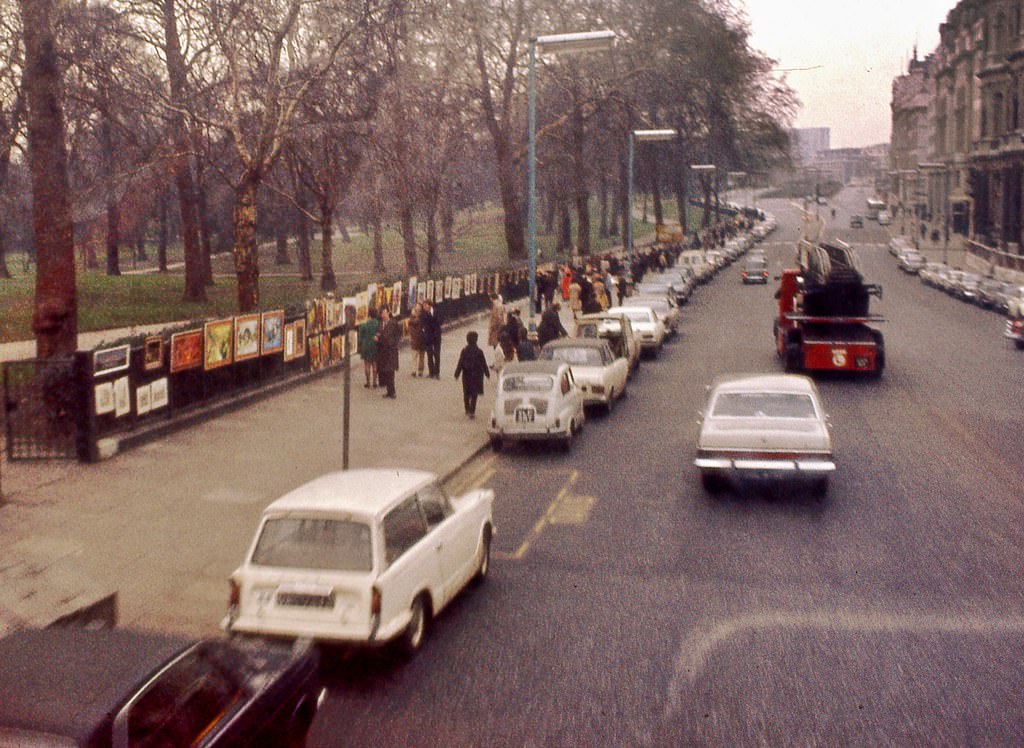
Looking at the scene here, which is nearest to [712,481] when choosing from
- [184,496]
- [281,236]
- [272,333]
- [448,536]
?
[448,536]

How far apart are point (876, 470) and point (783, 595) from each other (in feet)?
19.9

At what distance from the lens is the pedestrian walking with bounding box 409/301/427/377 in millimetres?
24603

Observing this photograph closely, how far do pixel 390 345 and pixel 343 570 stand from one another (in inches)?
539

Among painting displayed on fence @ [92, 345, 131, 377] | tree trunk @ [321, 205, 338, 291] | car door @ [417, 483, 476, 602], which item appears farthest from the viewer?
tree trunk @ [321, 205, 338, 291]

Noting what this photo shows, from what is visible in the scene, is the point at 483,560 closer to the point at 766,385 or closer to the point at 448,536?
the point at 448,536

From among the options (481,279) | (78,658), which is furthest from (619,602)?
(481,279)

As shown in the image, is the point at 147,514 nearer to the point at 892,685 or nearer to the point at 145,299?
the point at 892,685

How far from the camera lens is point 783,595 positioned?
10.5 metres

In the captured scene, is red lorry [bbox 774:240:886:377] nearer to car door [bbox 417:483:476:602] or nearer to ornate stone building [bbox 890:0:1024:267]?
car door [bbox 417:483:476:602]

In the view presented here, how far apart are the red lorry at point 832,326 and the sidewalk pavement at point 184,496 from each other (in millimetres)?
7716

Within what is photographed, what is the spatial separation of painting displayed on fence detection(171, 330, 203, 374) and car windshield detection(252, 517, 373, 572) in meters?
9.58

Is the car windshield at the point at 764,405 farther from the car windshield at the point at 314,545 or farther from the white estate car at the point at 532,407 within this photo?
the car windshield at the point at 314,545

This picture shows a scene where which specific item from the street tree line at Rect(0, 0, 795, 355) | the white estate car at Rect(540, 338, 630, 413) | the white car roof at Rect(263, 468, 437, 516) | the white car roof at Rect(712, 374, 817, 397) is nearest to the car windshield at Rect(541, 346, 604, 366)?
the white estate car at Rect(540, 338, 630, 413)

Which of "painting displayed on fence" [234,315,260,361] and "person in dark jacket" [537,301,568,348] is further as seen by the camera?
"person in dark jacket" [537,301,568,348]
